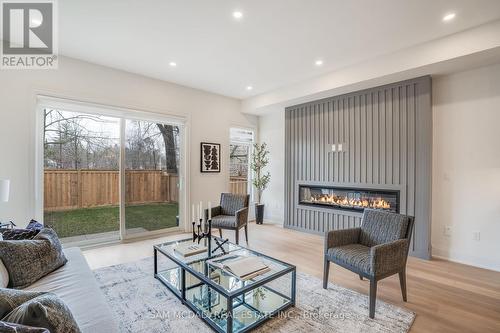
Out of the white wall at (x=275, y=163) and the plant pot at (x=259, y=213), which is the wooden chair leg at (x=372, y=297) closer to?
the white wall at (x=275, y=163)

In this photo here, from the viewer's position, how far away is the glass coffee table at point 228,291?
6.22 ft

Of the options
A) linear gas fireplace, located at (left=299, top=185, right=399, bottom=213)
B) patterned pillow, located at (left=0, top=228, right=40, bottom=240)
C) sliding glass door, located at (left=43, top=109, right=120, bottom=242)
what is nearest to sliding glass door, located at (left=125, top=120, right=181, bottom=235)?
sliding glass door, located at (left=43, top=109, right=120, bottom=242)

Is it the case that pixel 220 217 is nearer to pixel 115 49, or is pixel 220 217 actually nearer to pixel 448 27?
pixel 115 49

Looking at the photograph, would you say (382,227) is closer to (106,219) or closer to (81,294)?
(81,294)

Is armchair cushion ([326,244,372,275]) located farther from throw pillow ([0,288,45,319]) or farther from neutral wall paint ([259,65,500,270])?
throw pillow ([0,288,45,319])

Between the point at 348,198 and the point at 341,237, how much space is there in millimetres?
1930

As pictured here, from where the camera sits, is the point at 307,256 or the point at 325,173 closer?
the point at 307,256

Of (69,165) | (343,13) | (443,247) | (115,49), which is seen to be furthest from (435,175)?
(69,165)

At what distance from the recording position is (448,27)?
2787 mm

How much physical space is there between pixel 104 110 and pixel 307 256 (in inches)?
154

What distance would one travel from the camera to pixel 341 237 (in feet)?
8.65

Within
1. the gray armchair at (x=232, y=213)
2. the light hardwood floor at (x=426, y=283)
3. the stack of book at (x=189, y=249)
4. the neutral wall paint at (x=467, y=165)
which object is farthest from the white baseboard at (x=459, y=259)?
the stack of book at (x=189, y=249)

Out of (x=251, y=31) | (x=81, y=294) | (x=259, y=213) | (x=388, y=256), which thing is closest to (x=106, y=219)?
(x=81, y=294)

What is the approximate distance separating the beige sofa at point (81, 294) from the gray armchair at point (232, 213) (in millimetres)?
2026
